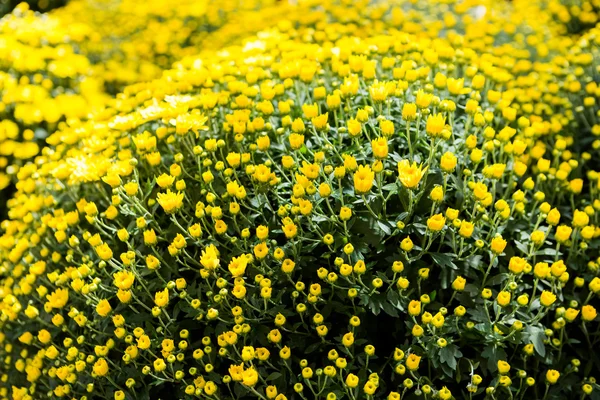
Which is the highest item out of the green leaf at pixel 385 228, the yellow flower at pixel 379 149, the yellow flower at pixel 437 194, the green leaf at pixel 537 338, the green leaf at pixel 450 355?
the yellow flower at pixel 379 149

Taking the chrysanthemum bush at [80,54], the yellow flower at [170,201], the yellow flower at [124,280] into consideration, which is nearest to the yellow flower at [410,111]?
the yellow flower at [170,201]

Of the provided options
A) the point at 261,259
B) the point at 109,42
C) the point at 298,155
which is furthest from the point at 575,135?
the point at 109,42

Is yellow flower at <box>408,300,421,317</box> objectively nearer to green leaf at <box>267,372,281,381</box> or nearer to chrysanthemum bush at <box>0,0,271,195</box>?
green leaf at <box>267,372,281,381</box>

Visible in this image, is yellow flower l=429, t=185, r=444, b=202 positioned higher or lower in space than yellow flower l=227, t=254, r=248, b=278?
higher

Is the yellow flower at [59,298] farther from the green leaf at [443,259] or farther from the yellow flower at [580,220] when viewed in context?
the yellow flower at [580,220]

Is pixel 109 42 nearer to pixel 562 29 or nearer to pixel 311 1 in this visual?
pixel 311 1

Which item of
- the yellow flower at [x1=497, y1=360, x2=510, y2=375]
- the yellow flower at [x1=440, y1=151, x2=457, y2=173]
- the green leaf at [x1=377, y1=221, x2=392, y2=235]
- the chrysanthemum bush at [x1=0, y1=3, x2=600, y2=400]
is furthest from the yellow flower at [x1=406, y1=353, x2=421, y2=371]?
the yellow flower at [x1=440, y1=151, x2=457, y2=173]

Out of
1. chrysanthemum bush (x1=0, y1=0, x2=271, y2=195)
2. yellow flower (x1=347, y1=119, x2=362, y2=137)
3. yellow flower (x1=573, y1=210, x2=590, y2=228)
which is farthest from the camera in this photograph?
chrysanthemum bush (x1=0, y1=0, x2=271, y2=195)

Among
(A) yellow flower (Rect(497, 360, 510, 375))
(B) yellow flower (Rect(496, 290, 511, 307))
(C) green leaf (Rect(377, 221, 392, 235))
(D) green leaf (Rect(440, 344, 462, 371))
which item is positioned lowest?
(A) yellow flower (Rect(497, 360, 510, 375))
